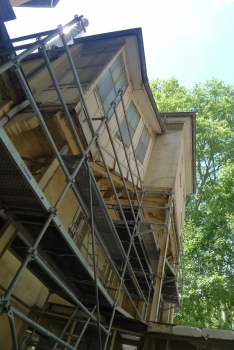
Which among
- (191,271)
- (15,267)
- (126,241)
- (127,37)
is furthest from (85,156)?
(191,271)

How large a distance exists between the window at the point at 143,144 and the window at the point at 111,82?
85.7 inches

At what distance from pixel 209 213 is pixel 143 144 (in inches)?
319

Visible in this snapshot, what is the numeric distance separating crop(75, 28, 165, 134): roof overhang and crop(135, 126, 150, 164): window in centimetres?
91

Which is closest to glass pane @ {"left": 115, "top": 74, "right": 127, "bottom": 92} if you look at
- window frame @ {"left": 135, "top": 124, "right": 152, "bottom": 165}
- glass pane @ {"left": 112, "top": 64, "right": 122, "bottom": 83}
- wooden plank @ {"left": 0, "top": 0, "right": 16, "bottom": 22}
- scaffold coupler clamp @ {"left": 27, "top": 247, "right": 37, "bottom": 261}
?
glass pane @ {"left": 112, "top": 64, "right": 122, "bottom": 83}

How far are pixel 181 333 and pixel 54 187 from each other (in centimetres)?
462

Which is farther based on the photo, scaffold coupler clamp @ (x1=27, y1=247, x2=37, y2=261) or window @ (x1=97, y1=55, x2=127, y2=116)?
window @ (x1=97, y1=55, x2=127, y2=116)

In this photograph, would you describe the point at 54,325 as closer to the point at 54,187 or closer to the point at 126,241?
the point at 126,241

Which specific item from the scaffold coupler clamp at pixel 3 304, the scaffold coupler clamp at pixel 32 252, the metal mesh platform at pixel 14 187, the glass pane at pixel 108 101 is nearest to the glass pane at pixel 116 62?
the glass pane at pixel 108 101

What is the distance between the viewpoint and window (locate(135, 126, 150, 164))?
361 inches

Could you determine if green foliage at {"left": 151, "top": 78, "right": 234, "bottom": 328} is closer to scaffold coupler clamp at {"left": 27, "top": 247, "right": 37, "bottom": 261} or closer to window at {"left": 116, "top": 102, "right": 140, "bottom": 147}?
Result: window at {"left": 116, "top": 102, "right": 140, "bottom": 147}

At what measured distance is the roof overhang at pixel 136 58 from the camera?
787 centimetres

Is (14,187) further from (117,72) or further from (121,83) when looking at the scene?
(121,83)

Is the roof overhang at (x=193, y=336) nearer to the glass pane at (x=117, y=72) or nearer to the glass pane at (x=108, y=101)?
the glass pane at (x=108, y=101)

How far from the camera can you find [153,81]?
24.1 meters
